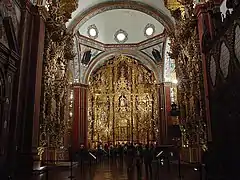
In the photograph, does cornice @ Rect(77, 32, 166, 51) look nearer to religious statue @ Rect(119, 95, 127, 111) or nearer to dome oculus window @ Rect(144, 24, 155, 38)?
dome oculus window @ Rect(144, 24, 155, 38)

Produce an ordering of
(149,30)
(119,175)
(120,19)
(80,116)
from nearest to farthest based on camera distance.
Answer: (119,175)
(80,116)
(120,19)
(149,30)

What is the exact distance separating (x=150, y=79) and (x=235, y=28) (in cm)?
2216

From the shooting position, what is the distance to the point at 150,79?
2786 centimetres

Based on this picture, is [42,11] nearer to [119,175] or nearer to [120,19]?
[119,175]

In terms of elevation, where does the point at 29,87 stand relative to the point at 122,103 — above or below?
below

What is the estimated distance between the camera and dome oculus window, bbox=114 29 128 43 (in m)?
26.0

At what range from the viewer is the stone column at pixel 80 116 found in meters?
23.0

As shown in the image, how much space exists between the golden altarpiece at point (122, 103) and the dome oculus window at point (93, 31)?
4.17 meters

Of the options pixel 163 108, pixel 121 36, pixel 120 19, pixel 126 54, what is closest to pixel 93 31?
pixel 120 19

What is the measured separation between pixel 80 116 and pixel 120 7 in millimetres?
9968

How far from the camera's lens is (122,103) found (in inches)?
1094

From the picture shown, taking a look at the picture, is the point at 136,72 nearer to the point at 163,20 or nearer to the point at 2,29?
the point at 163,20

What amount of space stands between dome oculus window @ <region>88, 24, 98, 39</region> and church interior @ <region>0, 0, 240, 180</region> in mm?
106

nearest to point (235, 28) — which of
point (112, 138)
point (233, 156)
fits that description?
point (233, 156)
